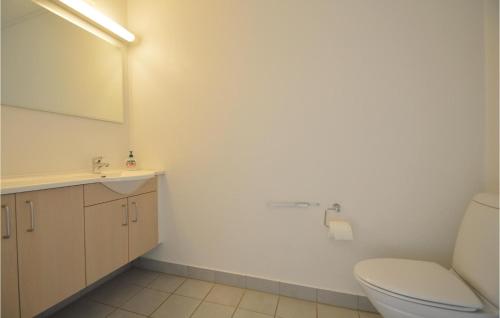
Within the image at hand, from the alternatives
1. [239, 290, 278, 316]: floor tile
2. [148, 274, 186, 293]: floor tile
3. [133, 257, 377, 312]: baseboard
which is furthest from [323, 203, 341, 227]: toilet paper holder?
[148, 274, 186, 293]: floor tile

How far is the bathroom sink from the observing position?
1253 mm

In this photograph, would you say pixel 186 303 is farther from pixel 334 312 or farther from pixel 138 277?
pixel 334 312

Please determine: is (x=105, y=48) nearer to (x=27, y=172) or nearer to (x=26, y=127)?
(x=26, y=127)

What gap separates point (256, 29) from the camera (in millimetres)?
1410

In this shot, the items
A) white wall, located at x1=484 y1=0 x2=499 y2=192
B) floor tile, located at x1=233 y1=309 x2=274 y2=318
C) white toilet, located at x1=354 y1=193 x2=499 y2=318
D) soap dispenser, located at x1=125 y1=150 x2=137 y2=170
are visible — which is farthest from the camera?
soap dispenser, located at x1=125 y1=150 x2=137 y2=170

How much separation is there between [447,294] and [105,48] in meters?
2.61

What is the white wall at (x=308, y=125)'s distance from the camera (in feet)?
3.74

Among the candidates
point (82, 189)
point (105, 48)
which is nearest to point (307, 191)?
point (82, 189)

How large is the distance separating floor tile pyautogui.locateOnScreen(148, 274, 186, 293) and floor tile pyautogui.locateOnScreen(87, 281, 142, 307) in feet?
0.39

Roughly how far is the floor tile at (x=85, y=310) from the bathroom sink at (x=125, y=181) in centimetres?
77

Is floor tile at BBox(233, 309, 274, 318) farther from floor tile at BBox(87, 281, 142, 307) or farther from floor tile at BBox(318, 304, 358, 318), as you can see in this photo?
floor tile at BBox(87, 281, 142, 307)

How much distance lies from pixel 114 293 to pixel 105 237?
0.55 metres

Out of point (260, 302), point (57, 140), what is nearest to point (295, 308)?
point (260, 302)

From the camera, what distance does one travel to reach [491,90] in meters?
1.06
